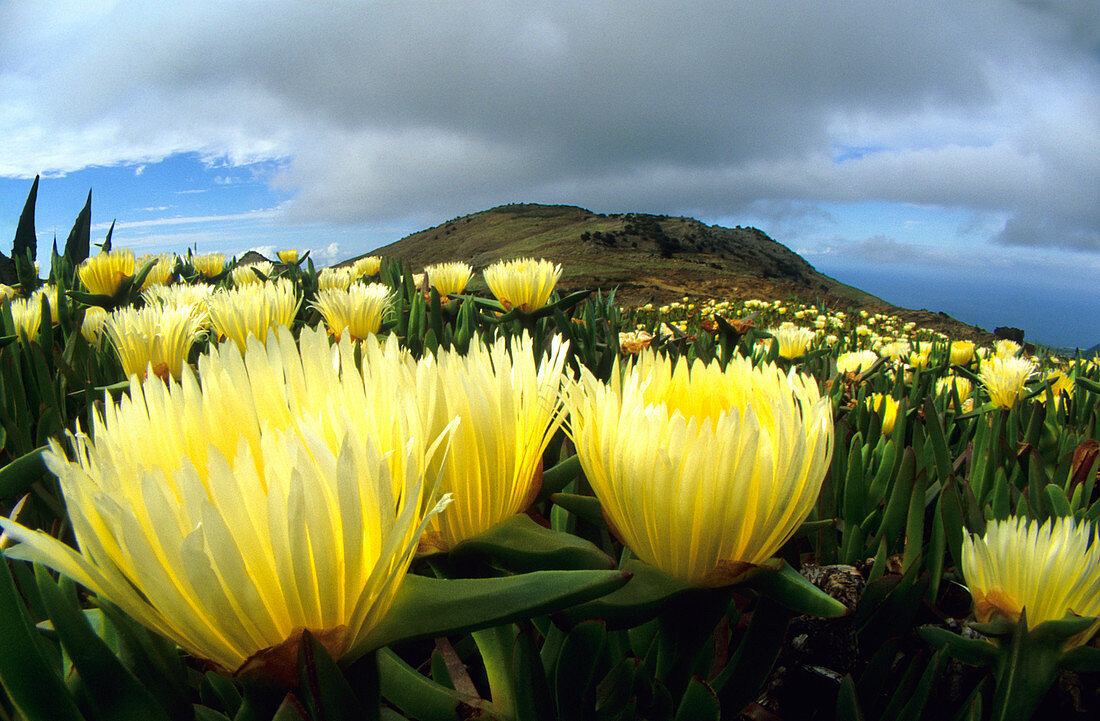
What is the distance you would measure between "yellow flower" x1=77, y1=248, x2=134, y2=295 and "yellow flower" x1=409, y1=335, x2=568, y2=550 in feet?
5.23

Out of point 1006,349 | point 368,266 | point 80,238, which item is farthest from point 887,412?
point 80,238

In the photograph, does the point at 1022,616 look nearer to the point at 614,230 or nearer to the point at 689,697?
the point at 689,697

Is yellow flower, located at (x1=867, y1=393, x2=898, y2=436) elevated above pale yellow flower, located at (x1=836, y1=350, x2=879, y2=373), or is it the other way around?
pale yellow flower, located at (x1=836, y1=350, x2=879, y2=373)

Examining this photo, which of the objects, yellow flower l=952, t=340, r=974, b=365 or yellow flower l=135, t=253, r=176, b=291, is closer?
yellow flower l=135, t=253, r=176, b=291

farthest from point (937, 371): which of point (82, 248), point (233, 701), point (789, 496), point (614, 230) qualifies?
point (614, 230)

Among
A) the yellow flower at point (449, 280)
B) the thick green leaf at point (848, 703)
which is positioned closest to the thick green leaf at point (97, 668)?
the thick green leaf at point (848, 703)

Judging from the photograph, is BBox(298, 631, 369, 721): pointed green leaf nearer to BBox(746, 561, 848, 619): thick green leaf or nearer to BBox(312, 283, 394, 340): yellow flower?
BBox(746, 561, 848, 619): thick green leaf

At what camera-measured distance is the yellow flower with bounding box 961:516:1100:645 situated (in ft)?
1.56

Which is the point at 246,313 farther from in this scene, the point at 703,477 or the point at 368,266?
the point at 368,266

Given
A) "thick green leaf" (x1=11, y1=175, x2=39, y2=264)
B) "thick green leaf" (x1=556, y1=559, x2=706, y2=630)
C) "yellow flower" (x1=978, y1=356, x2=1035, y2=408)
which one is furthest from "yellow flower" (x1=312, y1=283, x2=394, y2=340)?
"thick green leaf" (x1=11, y1=175, x2=39, y2=264)

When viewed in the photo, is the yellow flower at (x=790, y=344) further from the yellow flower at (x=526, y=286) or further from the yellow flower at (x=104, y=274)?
the yellow flower at (x=104, y=274)

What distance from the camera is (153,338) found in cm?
85

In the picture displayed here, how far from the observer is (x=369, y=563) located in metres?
0.26

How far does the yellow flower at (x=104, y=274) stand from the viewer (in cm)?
153
